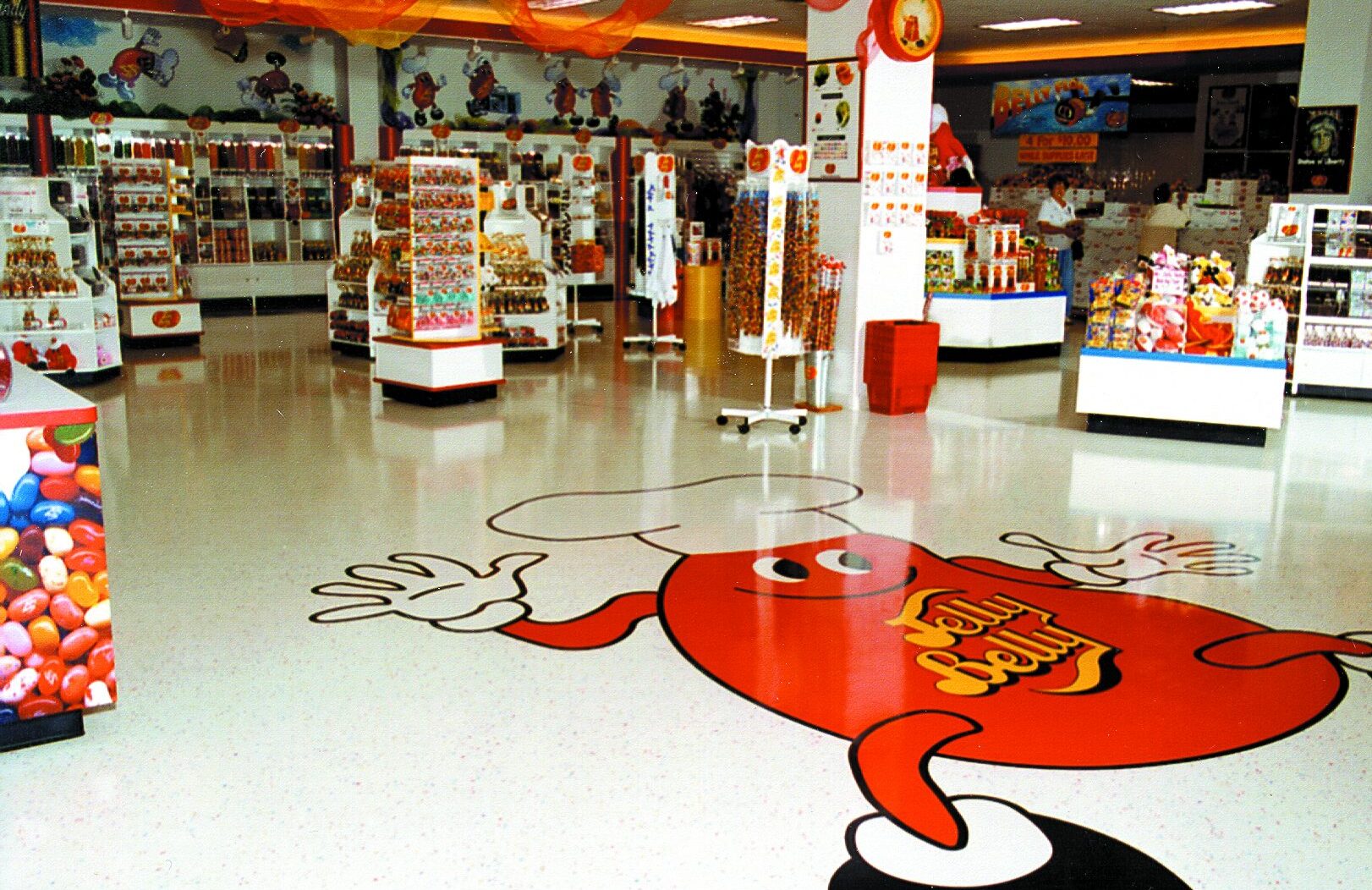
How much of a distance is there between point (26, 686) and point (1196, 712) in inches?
140

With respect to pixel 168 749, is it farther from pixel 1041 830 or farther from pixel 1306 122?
pixel 1306 122

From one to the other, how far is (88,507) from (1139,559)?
14.1ft

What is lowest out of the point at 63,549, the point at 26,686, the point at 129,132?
the point at 26,686

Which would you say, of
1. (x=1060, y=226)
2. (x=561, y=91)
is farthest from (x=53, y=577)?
(x=561, y=91)

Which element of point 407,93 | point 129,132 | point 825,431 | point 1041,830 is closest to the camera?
point 1041,830

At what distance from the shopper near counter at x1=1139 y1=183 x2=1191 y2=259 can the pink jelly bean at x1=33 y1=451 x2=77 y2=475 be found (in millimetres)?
13193

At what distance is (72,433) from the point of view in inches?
140

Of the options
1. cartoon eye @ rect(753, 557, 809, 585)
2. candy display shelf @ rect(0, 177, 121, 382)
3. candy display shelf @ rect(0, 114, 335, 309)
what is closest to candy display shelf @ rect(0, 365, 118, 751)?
cartoon eye @ rect(753, 557, 809, 585)

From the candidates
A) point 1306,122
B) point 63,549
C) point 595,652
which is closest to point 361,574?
point 595,652

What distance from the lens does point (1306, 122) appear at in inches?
462

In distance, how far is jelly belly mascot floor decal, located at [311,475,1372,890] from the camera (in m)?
3.21

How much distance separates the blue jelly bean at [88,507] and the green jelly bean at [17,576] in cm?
21

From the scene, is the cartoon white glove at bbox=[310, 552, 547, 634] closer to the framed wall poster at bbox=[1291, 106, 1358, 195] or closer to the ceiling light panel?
the framed wall poster at bbox=[1291, 106, 1358, 195]

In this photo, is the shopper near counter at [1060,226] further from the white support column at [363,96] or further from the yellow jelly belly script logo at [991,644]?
the yellow jelly belly script logo at [991,644]
